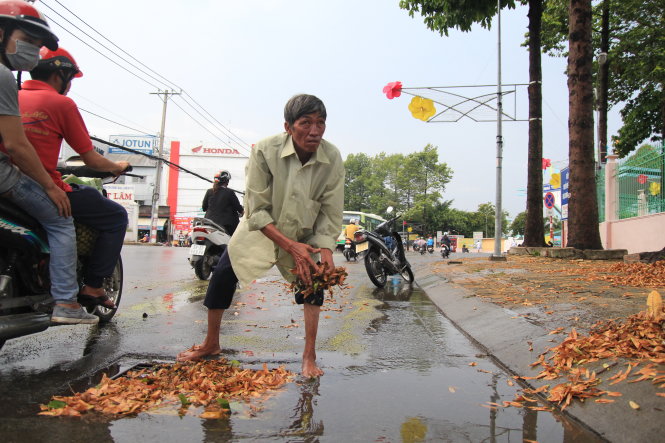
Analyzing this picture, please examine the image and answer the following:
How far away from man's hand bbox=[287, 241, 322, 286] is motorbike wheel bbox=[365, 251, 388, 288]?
5.41 meters

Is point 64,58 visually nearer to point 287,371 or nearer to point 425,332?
point 287,371

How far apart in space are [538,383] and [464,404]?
569 millimetres

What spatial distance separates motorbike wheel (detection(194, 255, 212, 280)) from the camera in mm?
7910

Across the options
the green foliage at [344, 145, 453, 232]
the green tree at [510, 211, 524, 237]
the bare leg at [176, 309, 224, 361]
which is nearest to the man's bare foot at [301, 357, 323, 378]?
the bare leg at [176, 309, 224, 361]

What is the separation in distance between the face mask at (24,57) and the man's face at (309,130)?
151 centimetres

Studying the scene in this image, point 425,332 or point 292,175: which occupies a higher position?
point 292,175

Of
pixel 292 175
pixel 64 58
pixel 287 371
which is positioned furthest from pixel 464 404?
pixel 64 58

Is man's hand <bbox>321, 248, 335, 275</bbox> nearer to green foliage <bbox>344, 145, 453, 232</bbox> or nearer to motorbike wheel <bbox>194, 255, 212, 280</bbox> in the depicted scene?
motorbike wheel <bbox>194, 255, 212, 280</bbox>

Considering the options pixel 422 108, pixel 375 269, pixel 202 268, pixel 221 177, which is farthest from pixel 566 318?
pixel 422 108

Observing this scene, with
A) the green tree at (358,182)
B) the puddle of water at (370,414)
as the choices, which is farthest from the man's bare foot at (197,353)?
the green tree at (358,182)

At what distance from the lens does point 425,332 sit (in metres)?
4.31

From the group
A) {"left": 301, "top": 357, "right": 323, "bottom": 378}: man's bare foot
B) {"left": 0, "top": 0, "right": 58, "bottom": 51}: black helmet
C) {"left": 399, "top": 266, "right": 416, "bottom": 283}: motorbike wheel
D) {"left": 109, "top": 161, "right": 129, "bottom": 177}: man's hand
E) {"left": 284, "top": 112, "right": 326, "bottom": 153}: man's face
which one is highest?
{"left": 0, "top": 0, "right": 58, "bottom": 51}: black helmet

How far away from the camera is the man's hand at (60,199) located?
2750mm

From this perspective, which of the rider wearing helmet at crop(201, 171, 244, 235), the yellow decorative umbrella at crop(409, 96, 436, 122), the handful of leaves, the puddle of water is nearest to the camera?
the puddle of water
